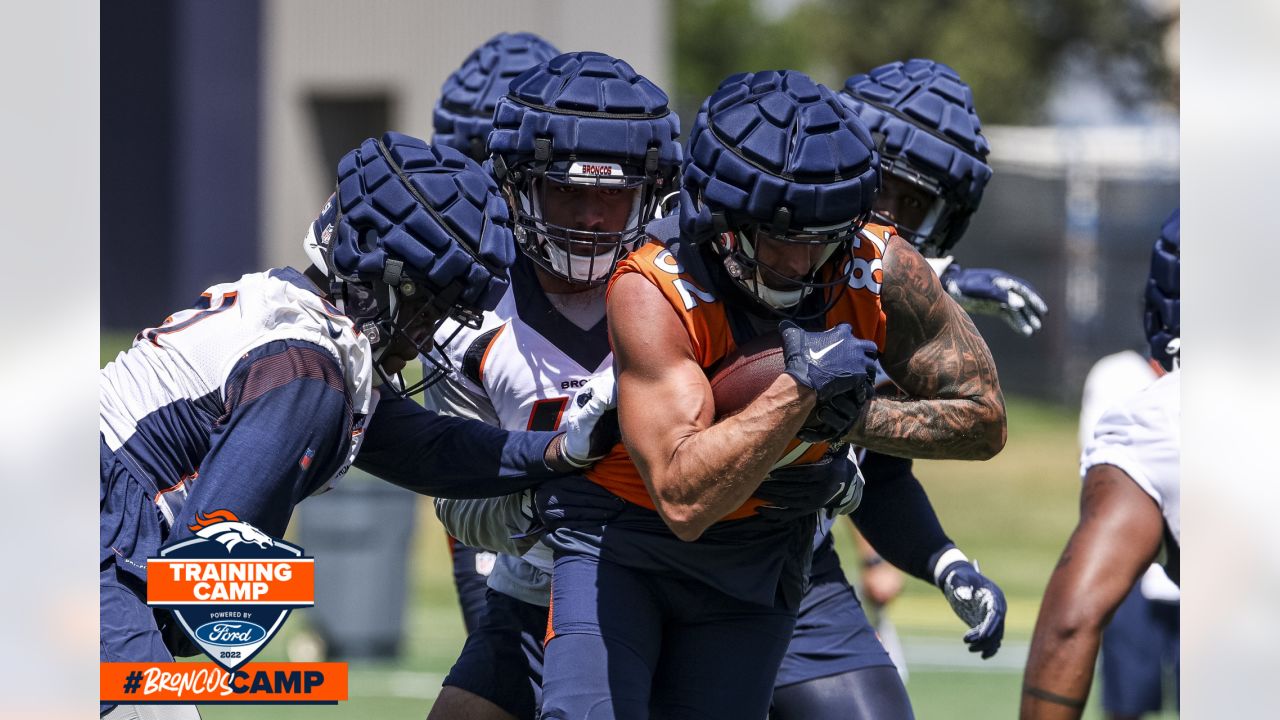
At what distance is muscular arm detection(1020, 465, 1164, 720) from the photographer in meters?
3.89

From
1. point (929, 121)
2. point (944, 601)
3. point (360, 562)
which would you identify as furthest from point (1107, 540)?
point (944, 601)

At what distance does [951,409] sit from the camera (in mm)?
3459

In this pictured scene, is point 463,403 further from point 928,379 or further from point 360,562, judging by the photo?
point 360,562

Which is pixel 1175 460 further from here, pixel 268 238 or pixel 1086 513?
pixel 268 238

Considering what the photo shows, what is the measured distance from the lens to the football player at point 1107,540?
3.90m

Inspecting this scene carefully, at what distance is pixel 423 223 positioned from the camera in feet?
10.8

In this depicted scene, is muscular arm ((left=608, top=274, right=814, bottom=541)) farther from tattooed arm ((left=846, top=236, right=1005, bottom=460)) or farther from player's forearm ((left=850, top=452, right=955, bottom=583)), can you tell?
player's forearm ((left=850, top=452, right=955, bottom=583))

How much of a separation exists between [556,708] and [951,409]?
3.55 ft

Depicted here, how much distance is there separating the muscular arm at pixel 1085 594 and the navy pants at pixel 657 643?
0.86 m

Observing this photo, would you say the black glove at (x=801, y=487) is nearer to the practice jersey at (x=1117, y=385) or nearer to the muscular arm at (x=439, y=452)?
the muscular arm at (x=439, y=452)

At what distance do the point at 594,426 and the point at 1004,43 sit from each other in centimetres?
2369

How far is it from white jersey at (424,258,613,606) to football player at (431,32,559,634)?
30.3 inches

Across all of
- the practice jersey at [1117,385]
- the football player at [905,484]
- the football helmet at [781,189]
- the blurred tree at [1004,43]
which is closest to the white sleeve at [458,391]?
the football helmet at [781,189]
